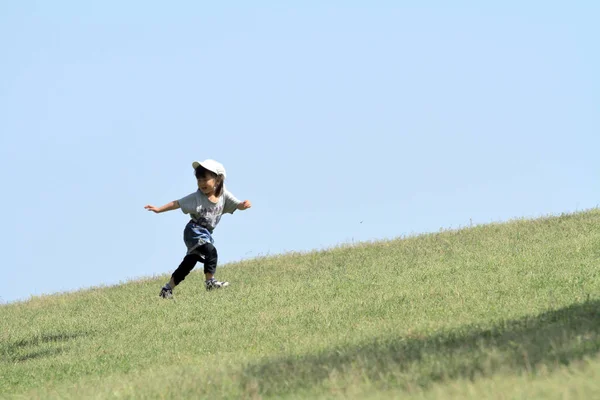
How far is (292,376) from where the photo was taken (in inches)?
295

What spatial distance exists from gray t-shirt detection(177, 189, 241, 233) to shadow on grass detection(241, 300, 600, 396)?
7888mm

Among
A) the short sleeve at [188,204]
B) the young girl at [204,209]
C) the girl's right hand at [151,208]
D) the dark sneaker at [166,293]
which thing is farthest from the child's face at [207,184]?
the dark sneaker at [166,293]

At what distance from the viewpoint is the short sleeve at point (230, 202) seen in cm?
1662

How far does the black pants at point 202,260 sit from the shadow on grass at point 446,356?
790 cm

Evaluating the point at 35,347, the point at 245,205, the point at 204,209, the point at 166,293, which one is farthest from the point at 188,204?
the point at 35,347

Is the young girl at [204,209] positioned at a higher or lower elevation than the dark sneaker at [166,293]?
higher

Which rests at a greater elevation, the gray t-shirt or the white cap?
the white cap

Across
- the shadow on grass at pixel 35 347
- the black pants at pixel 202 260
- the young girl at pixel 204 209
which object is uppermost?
the young girl at pixel 204 209

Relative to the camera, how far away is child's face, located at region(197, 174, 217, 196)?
53.3 feet

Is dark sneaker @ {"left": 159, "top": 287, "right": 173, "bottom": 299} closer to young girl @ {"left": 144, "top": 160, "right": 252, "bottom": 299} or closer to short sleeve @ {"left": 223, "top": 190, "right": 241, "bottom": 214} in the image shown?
young girl @ {"left": 144, "top": 160, "right": 252, "bottom": 299}

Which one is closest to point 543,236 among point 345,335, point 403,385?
point 345,335

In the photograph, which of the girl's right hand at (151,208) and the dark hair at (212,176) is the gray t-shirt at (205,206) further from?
the girl's right hand at (151,208)

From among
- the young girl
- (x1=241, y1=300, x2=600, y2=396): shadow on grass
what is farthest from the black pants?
(x1=241, y1=300, x2=600, y2=396): shadow on grass

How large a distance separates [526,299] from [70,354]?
5.74 m
